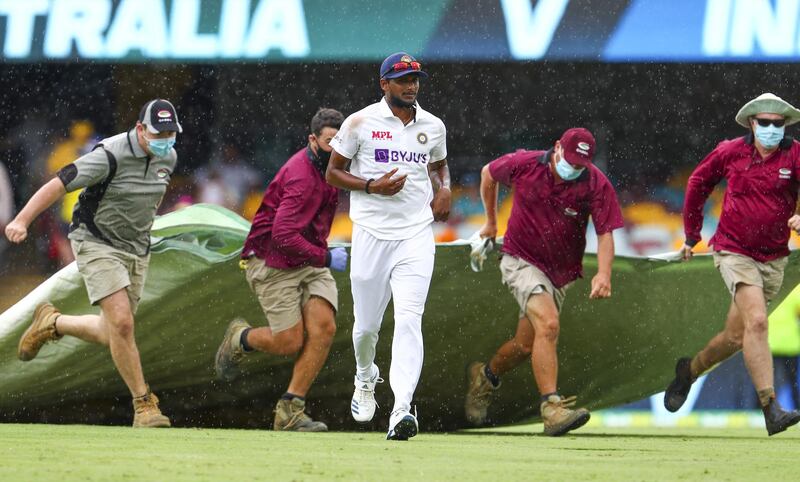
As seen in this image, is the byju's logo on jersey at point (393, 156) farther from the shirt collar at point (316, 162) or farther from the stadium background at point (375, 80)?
the stadium background at point (375, 80)

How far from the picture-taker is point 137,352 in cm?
974

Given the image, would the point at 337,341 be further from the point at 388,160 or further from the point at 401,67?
the point at 401,67

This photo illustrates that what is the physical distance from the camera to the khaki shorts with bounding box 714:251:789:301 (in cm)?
988

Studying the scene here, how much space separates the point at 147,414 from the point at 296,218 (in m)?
1.41

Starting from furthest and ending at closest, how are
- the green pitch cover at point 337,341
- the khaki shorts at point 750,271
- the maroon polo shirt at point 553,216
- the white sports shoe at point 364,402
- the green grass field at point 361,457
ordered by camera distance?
the green pitch cover at point 337,341, the maroon polo shirt at point 553,216, the khaki shorts at point 750,271, the white sports shoe at point 364,402, the green grass field at point 361,457

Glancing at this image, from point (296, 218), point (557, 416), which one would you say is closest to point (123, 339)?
point (296, 218)

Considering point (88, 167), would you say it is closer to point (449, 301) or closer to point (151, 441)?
point (151, 441)

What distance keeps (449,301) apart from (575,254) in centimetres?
103

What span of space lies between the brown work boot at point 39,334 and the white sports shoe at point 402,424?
8.38 ft

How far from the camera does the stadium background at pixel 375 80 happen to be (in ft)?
45.7

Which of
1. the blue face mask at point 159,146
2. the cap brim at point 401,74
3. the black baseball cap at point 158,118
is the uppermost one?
the cap brim at point 401,74

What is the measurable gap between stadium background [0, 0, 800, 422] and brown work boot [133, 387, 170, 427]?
16.0 ft

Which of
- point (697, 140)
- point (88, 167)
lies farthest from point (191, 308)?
point (697, 140)

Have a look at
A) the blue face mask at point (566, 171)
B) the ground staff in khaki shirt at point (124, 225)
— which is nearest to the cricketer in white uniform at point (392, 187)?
the blue face mask at point (566, 171)
